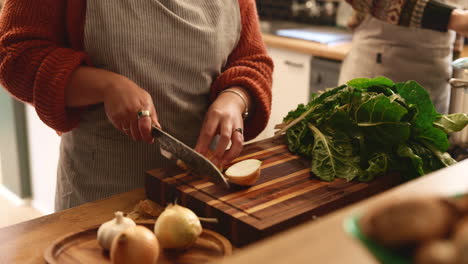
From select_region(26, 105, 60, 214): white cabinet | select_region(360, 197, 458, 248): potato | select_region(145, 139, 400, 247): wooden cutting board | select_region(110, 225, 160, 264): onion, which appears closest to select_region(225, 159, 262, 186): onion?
select_region(145, 139, 400, 247): wooden cutting board

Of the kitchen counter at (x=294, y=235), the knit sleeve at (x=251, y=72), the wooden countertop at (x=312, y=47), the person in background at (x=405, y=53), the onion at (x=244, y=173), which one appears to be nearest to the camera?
the kitchen counter at (x=294, y=235)

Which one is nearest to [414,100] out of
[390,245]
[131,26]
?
[131,26]

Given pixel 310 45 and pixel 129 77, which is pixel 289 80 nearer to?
pixel 310 45

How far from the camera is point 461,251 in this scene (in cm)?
37

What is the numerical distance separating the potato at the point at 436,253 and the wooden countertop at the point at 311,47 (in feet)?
7.30

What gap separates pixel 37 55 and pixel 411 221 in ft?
2.99

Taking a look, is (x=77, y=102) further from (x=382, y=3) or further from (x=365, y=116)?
(x=382, y=3)

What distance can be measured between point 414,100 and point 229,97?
39 centimetres

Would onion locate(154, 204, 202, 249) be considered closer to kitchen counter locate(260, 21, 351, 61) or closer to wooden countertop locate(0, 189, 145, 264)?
wooden countertop locate(0, 189, 145, 264)

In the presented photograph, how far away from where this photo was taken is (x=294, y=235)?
495 mm

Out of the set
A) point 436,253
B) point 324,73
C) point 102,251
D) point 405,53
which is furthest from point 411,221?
point 324,73

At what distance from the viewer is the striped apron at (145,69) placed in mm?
1207

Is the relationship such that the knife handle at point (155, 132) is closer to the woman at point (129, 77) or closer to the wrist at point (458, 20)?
the woman at point (129, 77)

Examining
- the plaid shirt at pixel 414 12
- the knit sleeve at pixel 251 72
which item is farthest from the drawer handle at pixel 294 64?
the knit sleeve at pixel 251 72
